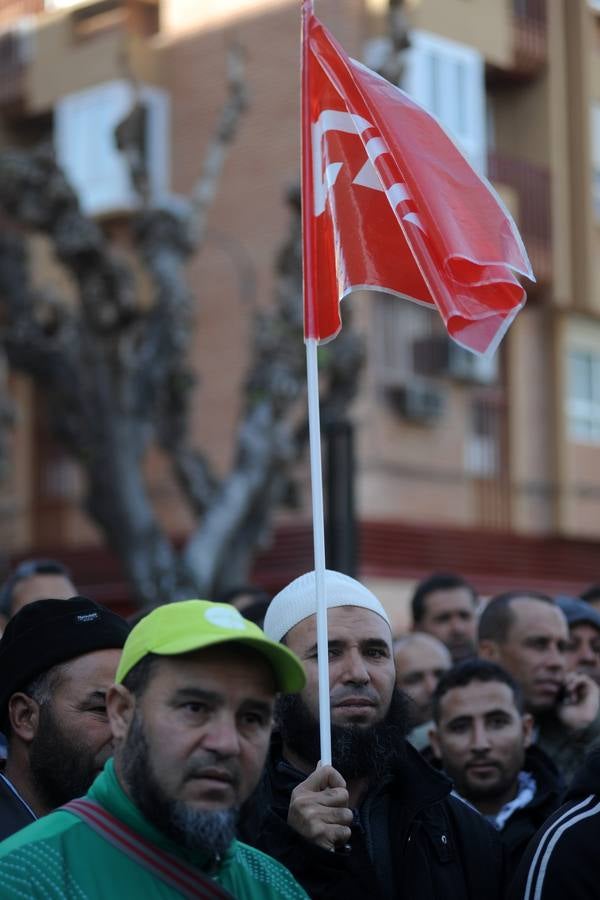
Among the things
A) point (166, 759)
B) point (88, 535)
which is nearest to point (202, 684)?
point (166, 759)

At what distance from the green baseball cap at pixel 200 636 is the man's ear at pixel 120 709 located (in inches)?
1.1

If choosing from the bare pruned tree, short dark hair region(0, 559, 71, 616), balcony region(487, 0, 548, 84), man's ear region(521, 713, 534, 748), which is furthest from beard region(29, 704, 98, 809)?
balcony region(487, 0, 548, 84)

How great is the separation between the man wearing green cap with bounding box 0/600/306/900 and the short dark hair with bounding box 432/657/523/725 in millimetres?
3132

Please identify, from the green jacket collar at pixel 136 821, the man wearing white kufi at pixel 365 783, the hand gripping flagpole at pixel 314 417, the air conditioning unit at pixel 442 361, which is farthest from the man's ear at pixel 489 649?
the air conditioning unit at pixel 442 361

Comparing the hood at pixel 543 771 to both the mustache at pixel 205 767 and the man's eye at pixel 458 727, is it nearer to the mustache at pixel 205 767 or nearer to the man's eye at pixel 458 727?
the man's eye at pixel 458 727

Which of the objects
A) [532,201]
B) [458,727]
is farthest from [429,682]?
[532,201]

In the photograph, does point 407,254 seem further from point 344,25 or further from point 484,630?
point 344,25

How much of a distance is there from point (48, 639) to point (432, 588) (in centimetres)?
481

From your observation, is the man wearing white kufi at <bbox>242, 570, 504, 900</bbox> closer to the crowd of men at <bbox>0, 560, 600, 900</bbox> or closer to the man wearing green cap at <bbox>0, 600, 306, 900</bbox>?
the crowd of men at <bbox>0, 560, 600, 900</bbox>

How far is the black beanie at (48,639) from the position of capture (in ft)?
16.6

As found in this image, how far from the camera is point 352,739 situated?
484 cm

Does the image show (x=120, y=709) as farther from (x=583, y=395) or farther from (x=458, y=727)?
(x=583, y=395)

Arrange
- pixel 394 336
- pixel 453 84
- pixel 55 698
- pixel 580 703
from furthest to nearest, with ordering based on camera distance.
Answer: pixel 453 84, pixel 394 336, pixel 580 703, pixel 55 698

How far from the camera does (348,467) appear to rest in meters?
11.0
